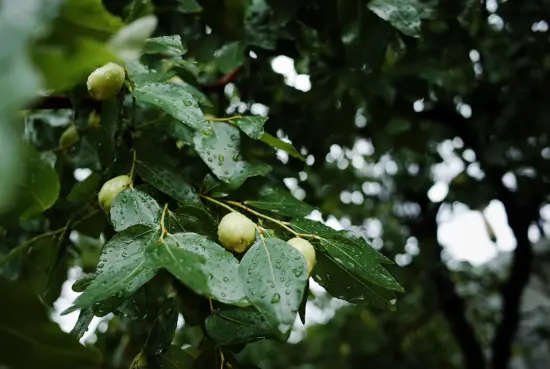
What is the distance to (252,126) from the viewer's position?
2.68ft

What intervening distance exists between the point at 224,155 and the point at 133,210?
16cm

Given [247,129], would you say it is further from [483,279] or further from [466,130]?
[483,279]

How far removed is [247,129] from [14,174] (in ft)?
1.66

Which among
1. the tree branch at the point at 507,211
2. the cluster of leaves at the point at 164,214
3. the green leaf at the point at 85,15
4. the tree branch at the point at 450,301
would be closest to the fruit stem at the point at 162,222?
the cluster of leaves at the point at 164,214

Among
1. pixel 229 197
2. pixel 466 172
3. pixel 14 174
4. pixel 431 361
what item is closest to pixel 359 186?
pixel 466 172

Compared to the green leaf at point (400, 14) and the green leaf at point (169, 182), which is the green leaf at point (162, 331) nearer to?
the green leaf at point (169, 182)

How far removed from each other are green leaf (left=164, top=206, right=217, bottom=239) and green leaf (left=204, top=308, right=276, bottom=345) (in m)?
0.09

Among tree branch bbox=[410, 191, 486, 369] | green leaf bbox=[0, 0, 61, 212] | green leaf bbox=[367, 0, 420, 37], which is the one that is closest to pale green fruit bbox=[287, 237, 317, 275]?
green leaf bbox=[0, 0, 61, 212]

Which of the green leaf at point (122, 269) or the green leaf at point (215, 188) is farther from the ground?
the green leaf at point (122, 269)

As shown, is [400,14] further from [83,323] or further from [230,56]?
[83,323]

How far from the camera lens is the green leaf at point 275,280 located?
1.89ft

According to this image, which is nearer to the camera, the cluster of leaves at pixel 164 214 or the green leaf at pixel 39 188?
the cluster of leaves at pixel 164 214

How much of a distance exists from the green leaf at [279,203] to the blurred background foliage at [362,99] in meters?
0.09

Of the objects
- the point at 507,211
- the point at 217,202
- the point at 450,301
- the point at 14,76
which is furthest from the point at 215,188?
the point at 450,301
